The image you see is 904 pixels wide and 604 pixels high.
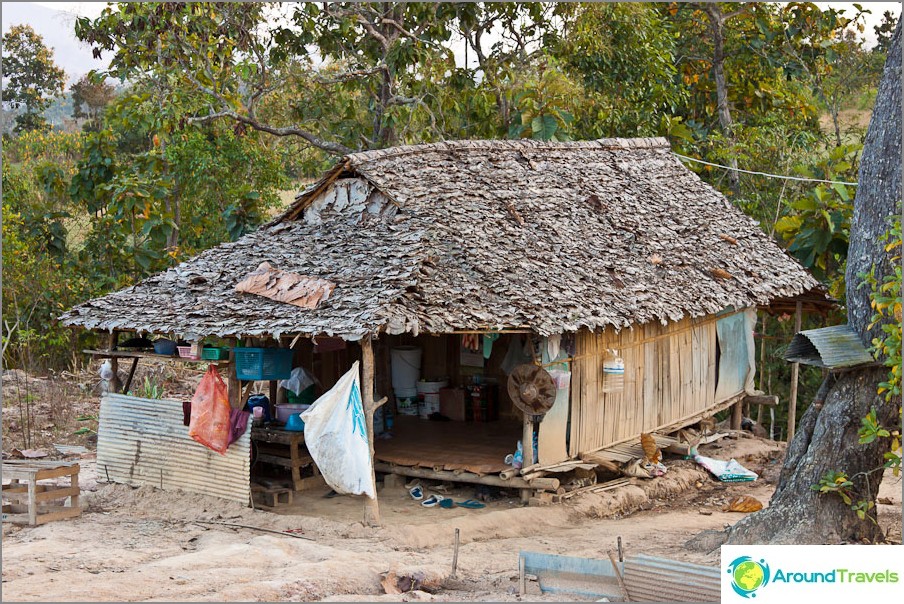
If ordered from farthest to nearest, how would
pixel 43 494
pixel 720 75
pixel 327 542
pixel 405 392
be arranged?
pixel 720 75 < pixel 405 392 < pixel 43 494 < pixel 327 542

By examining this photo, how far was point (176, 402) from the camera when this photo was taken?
10.8 m

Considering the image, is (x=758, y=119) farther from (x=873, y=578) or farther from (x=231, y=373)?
(x=873, y=578)

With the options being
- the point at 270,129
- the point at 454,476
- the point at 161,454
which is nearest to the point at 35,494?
the point at 161,454

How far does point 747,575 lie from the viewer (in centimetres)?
684

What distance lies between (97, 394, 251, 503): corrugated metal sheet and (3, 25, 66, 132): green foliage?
63.0ft

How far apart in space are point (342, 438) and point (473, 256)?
2.62m

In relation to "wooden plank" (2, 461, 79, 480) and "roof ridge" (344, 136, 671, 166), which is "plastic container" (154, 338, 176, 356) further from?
"roof ridge" (344, 136, 671, 166)

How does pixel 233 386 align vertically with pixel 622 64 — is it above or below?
below

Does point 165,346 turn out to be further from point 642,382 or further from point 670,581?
point 670,581

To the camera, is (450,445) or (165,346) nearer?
(165,346)

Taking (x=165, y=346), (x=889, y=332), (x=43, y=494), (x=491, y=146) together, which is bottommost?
(x=43, y=494)

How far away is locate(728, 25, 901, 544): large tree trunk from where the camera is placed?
8273 mm

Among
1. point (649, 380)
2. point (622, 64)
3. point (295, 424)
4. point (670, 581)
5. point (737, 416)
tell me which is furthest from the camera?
point (622, 64)

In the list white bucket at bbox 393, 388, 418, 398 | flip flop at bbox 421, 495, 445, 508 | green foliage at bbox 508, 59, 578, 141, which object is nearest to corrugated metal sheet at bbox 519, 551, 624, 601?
flip flop at bbox 421, 495, 445, 508
